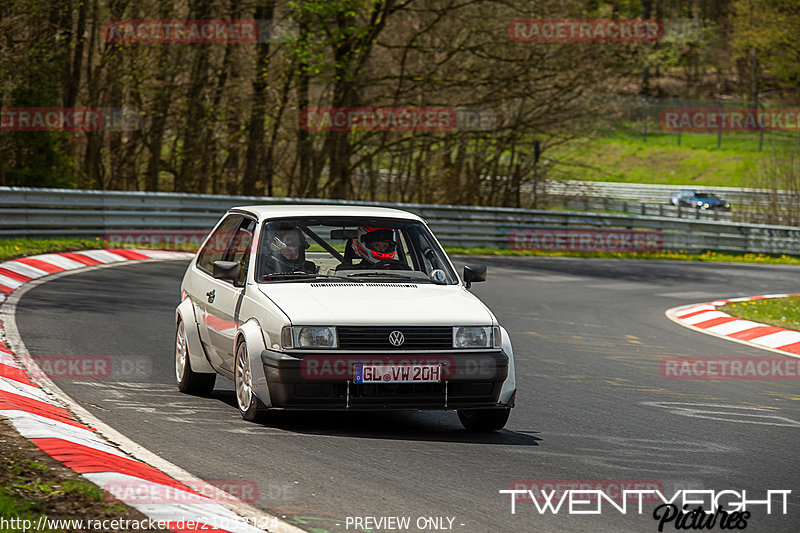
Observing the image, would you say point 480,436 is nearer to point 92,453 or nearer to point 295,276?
point 295,276

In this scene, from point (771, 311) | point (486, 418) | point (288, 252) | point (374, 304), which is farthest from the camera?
point (771, 311)

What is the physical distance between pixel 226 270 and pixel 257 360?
3.18 feet

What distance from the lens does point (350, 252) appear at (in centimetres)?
827

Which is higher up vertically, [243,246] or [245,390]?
[243,246]

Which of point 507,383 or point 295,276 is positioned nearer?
point 507,383

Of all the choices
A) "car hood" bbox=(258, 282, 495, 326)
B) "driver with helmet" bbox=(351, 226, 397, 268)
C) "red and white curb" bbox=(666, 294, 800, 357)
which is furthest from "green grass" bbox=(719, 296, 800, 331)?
"car hood" bbox=(258, 282, 495, 326)

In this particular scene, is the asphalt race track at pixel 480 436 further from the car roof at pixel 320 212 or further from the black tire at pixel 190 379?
the car roof at pixel 320 212

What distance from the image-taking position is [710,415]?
28.4ft

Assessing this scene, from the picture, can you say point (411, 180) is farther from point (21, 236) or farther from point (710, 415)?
point (710, 415)

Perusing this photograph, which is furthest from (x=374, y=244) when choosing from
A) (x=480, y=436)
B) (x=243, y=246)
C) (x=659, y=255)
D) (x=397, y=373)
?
(x=659, y=255)

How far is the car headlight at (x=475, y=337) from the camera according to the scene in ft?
23.4

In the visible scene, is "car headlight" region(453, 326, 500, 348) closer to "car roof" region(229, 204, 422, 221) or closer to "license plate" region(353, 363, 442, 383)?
"license plate" region(353, 363, 442, 383)

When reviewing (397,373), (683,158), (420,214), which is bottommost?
(397,373)

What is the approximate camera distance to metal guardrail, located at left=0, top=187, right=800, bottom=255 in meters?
20.9
